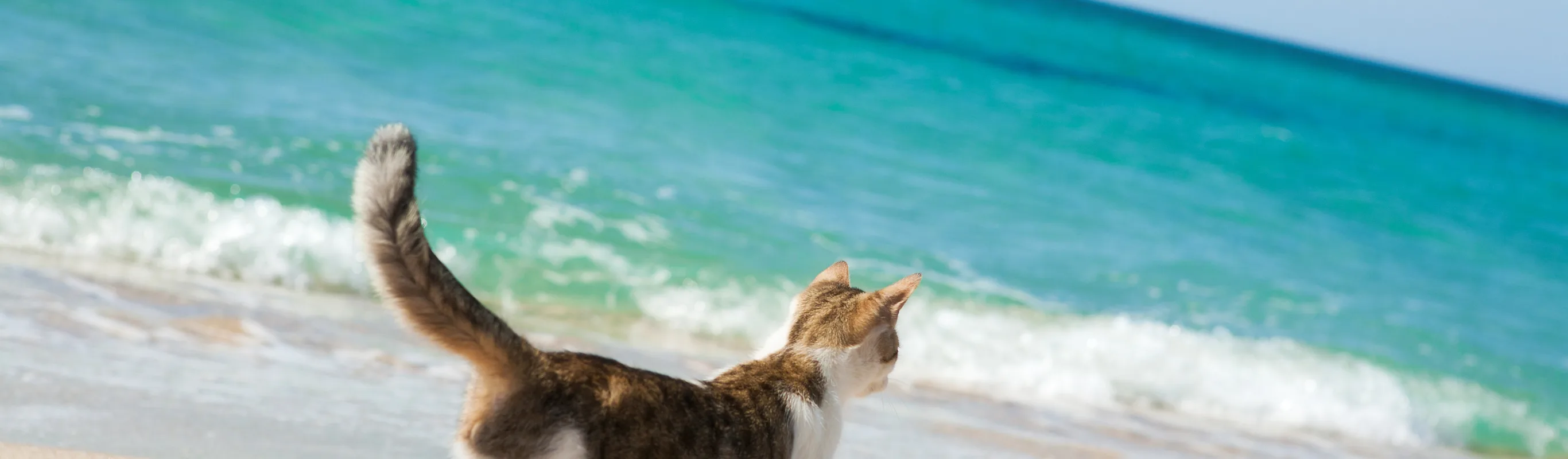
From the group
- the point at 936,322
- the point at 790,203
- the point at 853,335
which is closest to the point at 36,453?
the point at 853,335

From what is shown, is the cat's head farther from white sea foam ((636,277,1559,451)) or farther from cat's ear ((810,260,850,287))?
white sea foam ((636,277,1559,451))

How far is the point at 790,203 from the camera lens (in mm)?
10172

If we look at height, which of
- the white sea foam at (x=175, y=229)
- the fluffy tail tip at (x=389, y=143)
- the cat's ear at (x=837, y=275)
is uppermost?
the white sea foam at (x=175, y=229)

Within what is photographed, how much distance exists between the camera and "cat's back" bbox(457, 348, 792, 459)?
8.11 feet

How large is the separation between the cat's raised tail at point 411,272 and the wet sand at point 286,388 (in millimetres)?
1434

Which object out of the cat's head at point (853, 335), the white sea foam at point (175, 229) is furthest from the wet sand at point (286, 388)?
the cat's head at point (853, 335)

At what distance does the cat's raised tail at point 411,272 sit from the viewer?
89.4 inches

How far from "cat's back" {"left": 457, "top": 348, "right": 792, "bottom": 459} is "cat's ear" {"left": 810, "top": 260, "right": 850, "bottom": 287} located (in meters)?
0.94

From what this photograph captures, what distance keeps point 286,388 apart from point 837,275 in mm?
2246

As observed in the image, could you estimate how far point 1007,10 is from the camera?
39531 mm

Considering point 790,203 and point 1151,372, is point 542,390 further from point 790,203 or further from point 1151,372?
point 790,203

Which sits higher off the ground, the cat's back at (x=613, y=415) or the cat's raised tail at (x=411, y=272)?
the cat's raised tail at (x=411, y=272)

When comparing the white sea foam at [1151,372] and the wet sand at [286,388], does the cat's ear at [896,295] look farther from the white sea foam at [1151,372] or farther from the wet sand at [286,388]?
the white sea foam at [1151,372]

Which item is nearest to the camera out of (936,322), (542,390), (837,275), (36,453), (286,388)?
(542,390)
